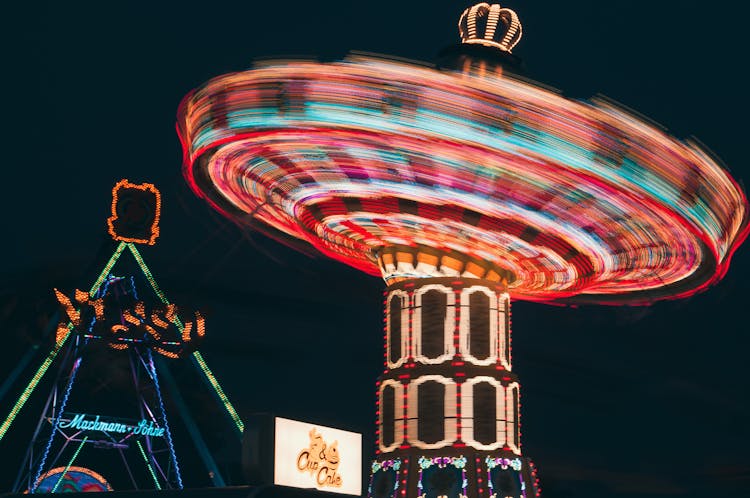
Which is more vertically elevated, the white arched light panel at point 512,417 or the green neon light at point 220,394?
the green neon light at point 220,394

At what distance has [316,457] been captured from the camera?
36500 mm

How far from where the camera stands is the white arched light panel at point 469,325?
36531 mm

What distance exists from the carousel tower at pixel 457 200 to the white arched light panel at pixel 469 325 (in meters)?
0.05

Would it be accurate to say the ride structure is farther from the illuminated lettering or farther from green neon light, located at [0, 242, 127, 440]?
the illuminated lettering

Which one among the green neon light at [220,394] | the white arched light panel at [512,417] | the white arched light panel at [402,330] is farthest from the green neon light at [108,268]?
the white arched light panel at [512,417]

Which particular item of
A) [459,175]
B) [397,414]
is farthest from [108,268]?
[459,175]

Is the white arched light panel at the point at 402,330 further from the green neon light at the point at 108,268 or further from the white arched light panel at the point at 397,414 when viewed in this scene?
the green neon light at the point at 108,268

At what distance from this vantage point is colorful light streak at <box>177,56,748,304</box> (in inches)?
1242

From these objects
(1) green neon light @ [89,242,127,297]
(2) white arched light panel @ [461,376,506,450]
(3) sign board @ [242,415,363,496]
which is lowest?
(3) sign board @ [242,415,363,496]

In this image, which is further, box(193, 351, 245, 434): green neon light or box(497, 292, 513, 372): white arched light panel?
box(193, 351, 245, 434): green neon light

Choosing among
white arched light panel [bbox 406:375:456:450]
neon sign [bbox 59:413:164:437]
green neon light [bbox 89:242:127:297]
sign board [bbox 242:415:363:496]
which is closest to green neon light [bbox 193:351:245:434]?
neon sign [bbox 59:413:164:437]

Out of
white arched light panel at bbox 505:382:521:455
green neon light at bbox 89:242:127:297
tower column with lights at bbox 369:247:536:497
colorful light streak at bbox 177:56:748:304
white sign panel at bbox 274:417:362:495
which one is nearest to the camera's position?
colorful light streak at bbox 177:56:748:304

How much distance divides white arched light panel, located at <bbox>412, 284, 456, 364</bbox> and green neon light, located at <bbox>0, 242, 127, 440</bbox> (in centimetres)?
1485

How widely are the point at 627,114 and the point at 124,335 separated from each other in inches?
897
